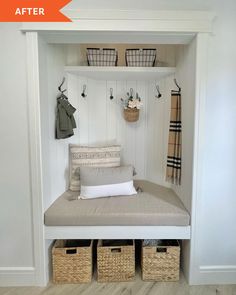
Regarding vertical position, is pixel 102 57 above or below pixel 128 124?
above

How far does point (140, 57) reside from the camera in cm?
219

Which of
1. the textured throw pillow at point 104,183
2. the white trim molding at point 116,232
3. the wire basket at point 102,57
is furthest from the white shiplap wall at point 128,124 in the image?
the white trim molding at point 116,232

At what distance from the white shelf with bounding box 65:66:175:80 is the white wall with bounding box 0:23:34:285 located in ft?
1.93

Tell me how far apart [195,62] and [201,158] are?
27.7 inches

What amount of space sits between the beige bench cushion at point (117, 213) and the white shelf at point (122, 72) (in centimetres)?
115

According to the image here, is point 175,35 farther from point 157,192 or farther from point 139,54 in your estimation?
point 157,192

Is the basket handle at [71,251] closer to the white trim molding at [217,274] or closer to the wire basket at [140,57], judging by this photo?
the white trim molding at [217,274]

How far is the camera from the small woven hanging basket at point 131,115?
2.46 meters

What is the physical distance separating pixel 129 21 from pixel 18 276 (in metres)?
2.10

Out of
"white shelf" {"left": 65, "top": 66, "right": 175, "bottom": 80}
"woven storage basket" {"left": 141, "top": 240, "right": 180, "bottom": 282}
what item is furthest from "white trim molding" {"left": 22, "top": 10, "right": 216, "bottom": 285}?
"white shelf" {"left": 65, "top": 66, "right": 175, "bottom": 80}

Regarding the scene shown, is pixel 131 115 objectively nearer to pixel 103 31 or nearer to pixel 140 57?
pixel 140 57

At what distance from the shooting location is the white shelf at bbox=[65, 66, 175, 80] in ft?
7.08

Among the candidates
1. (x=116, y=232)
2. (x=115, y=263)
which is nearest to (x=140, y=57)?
(x=116, y=232)

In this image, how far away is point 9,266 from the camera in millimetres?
1900
